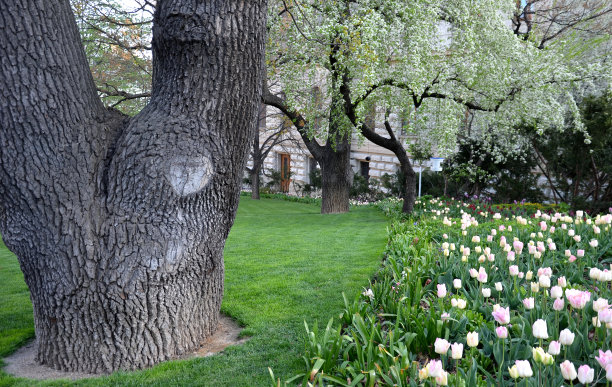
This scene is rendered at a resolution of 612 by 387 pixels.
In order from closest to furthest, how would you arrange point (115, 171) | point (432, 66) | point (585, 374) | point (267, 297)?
point (585, 374), point (115, 171), point (267, 297), point (432, 66)

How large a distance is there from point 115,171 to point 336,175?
38.1 feet

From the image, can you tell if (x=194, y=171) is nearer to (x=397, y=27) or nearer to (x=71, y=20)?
(x=71, y=20)

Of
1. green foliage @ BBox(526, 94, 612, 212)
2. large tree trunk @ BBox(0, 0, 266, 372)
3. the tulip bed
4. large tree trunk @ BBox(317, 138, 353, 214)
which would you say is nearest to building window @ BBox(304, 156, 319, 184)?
large tree trunk @ BBox(317, 138, 353, 214)

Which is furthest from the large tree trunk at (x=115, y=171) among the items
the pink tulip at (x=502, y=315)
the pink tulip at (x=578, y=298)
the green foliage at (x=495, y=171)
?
the green foliage at (x=495, y=171)

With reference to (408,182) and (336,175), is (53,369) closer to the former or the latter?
(408,182)

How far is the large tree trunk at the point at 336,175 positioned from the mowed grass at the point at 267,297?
3992mm

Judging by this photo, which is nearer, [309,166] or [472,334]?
[472,334]

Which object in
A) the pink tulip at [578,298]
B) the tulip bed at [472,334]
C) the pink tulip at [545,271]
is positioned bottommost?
the tulip bed at [472,334]

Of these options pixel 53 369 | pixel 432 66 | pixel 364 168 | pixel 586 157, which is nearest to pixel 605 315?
pixel 53 369

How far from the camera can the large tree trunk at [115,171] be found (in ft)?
12.3

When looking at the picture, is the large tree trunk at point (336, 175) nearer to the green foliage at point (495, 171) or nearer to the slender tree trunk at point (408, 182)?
the slender tree trunk at point (408, 182)

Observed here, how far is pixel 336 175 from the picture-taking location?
50.2 feet

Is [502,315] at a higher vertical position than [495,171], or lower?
lower

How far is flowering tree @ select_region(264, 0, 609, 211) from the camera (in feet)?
34.8
